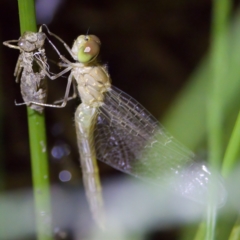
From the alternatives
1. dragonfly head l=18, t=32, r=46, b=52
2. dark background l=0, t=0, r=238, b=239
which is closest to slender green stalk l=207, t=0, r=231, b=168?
dragonfly head l=18, t=32, r=46, b=52

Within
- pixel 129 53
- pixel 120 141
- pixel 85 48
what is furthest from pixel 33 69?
pixel 129 53

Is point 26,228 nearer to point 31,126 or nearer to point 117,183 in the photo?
point 117,183

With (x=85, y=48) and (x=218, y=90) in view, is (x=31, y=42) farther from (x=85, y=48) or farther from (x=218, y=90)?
(x=218, y=90)

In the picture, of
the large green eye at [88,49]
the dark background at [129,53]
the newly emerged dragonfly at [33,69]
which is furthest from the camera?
the dark background at [129,53]

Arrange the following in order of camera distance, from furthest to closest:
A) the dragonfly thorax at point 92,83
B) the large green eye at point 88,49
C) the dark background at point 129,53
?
the dark background at point 129,53
the dragonfly thorax at point 92,83
the large green eye at point 88,49

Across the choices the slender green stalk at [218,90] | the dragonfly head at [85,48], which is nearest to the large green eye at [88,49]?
the dragonfly head at [85,48]

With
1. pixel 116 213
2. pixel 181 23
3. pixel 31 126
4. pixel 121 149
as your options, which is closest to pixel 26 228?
pixel 116 213

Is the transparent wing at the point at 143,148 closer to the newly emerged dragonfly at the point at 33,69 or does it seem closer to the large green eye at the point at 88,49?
the large green eye at the point at 88,49
